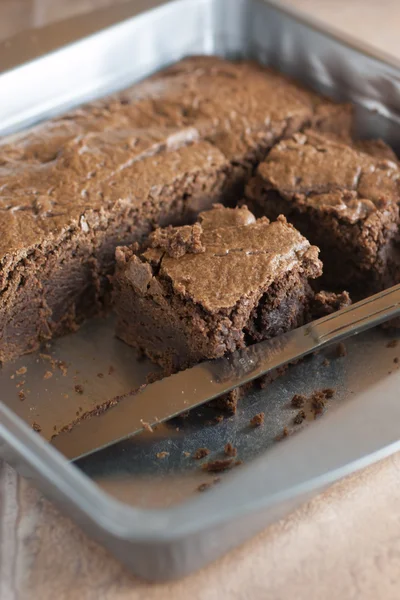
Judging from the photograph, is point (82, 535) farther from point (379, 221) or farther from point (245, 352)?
point (379, 221)

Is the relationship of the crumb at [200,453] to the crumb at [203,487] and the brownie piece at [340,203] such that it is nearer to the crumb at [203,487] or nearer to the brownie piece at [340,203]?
the crumb at [203,487]

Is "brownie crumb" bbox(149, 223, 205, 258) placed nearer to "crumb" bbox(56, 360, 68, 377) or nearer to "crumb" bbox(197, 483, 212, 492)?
"crumb" bbox(56, 360, 68, 377)

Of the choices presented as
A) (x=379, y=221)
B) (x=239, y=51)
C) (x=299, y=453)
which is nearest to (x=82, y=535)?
(x=299, y=453)

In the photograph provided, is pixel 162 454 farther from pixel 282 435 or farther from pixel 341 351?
pixel 341 351

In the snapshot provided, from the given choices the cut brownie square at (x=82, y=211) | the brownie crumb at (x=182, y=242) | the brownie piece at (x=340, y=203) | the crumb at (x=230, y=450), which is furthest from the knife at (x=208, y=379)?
the cut brownie square at (x=82, y=211)

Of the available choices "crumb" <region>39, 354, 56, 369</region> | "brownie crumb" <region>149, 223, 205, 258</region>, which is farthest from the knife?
"crumb" <region>39, 354, 56, 369</region>

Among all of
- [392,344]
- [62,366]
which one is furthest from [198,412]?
[392,344]
